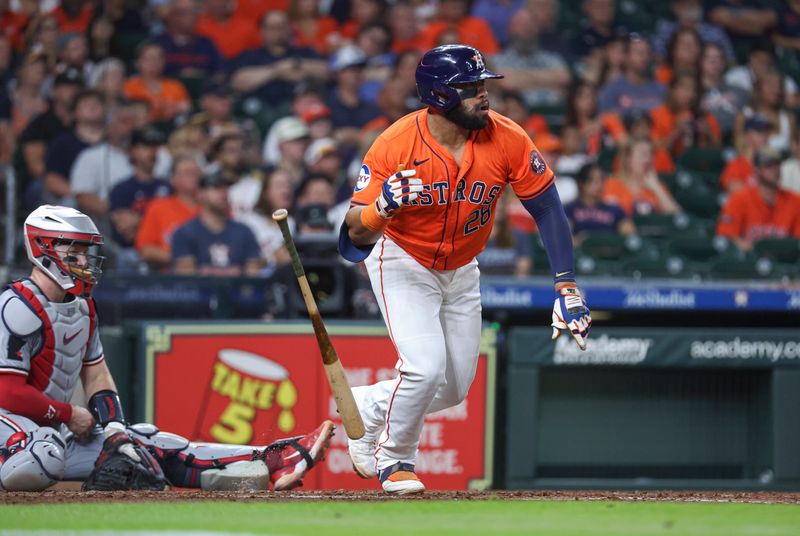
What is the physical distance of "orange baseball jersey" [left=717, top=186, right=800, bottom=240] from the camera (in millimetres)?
10422

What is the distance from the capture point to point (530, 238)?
9.86 metres

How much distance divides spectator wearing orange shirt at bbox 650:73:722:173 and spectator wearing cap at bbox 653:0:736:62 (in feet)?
1.45

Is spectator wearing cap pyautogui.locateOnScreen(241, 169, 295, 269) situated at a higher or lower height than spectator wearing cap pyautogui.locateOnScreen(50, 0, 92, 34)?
lower

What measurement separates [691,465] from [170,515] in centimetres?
485

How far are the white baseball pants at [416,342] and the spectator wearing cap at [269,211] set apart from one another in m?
4.07

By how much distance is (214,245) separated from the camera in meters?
9.30

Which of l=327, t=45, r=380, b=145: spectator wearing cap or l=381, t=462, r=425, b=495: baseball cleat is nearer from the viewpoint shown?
l=381, t=462, r=425, b=495: baseball cleat

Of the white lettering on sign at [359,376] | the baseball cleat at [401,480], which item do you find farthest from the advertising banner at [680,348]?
the baseball cleat at [401,480]

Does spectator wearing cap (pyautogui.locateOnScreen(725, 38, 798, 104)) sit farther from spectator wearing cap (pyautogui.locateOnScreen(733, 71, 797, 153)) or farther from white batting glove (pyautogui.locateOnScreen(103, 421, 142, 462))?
white batting glove (pyautogui.locateOnScreen(103, 421, 142, 462))

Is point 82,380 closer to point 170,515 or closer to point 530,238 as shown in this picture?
point 170,515

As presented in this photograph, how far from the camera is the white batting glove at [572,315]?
5.20 metres

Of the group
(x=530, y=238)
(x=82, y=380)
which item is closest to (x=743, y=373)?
(x=530, y=238)

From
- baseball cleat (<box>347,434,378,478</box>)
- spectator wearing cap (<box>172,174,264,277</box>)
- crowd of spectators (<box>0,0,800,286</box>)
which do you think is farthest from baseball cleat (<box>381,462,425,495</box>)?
spectator wearing cap (<box>172,174,264,277</box>)

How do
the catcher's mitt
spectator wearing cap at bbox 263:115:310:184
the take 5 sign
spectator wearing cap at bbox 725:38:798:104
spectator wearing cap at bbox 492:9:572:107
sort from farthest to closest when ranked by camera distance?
spectator wearing cap at bbox 725:38:798:104, spectator wearing cap at bbox 492:9:572:107, spectator wearing cap at bbox 263:115:310:184, the take 5 sign, the catcher's mitt
